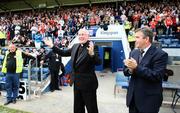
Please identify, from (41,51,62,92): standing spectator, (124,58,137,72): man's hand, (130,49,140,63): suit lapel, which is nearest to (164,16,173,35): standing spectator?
(41,51,62,92): standing spectator

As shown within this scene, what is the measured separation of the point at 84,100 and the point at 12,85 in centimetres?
412

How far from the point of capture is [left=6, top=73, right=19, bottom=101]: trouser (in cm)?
804

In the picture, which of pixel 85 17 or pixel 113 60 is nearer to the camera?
pixel 113 60

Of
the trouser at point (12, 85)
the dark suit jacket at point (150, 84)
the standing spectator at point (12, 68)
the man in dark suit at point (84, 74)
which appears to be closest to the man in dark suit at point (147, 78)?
the dark suit jacket at point (150, 84)

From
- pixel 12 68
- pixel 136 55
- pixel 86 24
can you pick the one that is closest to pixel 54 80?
pixel 12 68

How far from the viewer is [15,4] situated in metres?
30.3

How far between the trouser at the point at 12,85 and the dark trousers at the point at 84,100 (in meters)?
3.90

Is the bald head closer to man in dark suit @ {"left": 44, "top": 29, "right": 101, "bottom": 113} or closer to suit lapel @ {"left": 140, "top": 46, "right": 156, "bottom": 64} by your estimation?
man in dark suit @ {"left": 44, "top": 29, "right": 101, "bottom": 113}

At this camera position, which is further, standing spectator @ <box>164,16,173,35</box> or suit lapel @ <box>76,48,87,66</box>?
standing spectator @ <box>164,16,173,35</box>

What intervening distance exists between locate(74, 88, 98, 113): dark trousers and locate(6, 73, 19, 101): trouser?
3.90 m

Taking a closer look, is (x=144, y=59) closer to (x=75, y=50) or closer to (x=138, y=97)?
(x=138, y=97)

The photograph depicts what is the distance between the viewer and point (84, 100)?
4.63 m

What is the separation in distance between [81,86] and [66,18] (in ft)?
54.7

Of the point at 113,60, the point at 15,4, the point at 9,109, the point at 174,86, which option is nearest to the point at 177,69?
the point at 174,86
